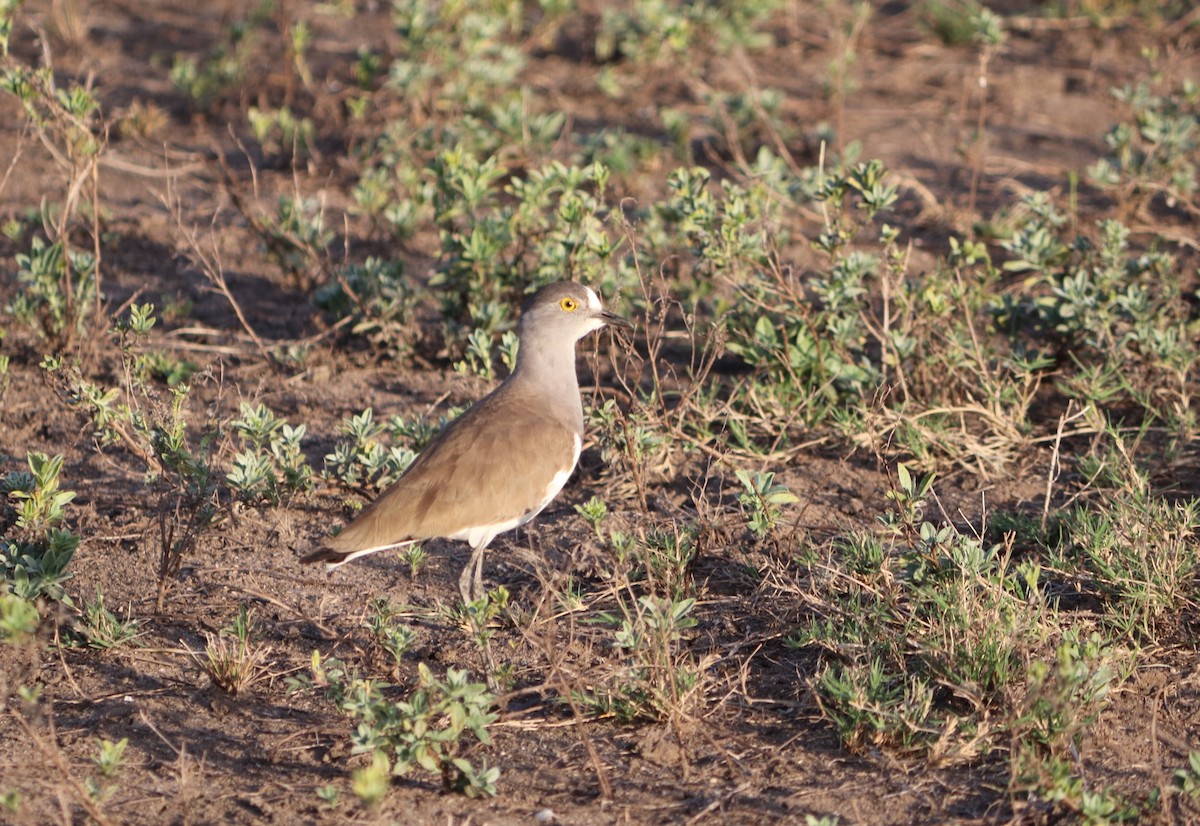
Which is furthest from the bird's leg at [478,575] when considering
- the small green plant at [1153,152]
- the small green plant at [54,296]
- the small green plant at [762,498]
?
the small green plant at [1153,152]

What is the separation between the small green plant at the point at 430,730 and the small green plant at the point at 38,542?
128 centimetres

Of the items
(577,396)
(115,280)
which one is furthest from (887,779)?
(115,280)

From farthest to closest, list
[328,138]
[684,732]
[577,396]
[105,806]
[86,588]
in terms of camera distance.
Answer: [328,138] → [577,396] → [86,588] → [684,732] → [105,806]

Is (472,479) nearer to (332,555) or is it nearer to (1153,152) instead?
(332,555)

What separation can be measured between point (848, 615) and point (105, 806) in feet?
7.98

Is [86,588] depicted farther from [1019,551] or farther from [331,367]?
[1019,551]

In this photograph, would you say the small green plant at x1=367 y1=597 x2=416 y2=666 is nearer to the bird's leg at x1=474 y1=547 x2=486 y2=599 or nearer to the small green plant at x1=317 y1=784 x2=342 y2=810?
the bird's leg at x1=474 y1=547 x2=486 y2=599

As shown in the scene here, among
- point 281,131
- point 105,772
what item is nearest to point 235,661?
point 105,772

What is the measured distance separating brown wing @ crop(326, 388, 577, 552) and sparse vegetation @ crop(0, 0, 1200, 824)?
30 cm

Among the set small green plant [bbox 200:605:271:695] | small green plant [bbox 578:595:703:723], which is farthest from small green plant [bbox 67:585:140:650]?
small green plant [bbox 578:595:703:723]

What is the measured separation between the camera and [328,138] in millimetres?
8492

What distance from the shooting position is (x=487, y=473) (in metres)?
4.89

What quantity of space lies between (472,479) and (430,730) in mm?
1110

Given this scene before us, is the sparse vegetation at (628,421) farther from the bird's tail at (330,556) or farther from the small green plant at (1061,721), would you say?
the bird's tail at (330,556)
